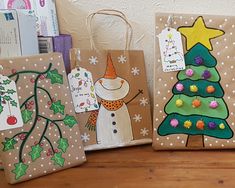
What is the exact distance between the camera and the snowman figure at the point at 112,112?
75 centimetres

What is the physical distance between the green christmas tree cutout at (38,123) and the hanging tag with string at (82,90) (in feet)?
0.13

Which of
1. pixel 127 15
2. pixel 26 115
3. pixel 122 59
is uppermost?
pixel 127 15

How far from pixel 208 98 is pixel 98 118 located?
0.85ft

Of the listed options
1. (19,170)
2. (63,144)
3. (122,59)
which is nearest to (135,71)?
(122,59)

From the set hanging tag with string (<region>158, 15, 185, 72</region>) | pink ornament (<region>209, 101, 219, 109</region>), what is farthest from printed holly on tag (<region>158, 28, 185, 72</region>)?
pink ornament (<region>209, 101, 219, 109</region>)

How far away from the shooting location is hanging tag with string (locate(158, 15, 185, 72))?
2.44ft

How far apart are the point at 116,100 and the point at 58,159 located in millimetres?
194

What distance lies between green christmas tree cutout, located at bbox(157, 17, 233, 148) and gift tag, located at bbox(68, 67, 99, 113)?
18cm

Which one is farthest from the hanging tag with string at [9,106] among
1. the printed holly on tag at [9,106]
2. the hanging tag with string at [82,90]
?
the hanging tag with string at [82,90]

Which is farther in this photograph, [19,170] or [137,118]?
[137,118]

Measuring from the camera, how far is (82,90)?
744mm

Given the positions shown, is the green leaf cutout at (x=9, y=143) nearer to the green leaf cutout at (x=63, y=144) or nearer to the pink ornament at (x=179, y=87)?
the green leaf cutout at (x=63, y=144)

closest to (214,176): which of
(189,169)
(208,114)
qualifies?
(189,169)

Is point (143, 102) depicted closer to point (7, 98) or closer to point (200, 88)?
point (200, 88)
